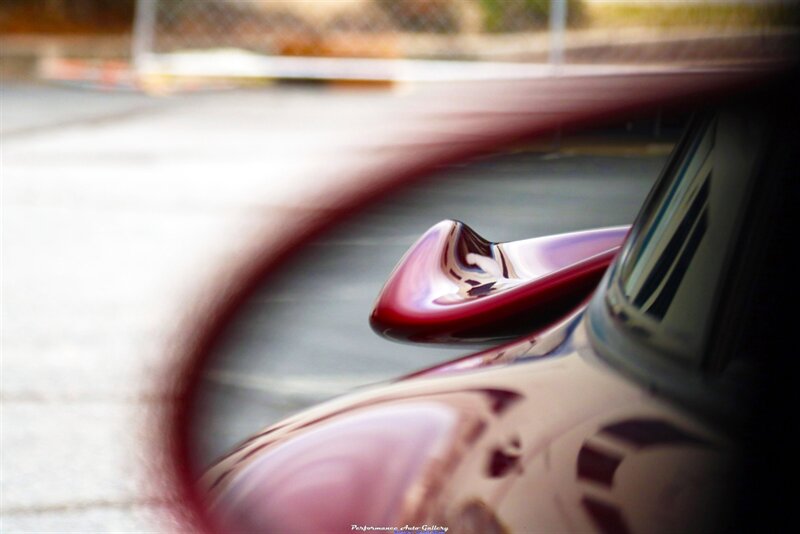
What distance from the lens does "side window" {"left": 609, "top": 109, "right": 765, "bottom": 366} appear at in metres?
0.92

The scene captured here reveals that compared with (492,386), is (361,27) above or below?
above

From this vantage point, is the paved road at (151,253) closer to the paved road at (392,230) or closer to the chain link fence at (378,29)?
the paved road at (392,230)

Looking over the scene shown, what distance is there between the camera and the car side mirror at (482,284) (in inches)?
47.7

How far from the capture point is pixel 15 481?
3.00 metres

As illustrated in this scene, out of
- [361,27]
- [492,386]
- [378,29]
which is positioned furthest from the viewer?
[361,27]

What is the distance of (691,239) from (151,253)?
490 cm

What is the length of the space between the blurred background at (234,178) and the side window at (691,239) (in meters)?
0.05

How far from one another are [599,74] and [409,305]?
14.0 inches

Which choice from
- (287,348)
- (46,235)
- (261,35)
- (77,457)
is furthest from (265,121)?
(287,348)

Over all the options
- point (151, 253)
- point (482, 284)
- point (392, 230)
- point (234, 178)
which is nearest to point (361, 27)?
point (234, 178)

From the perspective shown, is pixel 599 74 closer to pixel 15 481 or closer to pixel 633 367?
pixel 633 367

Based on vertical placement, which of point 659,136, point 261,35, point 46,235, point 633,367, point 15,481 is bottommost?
point 633,367

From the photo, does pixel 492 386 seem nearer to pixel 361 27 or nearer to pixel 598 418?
pixel 598 418

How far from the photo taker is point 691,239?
3.20ft
